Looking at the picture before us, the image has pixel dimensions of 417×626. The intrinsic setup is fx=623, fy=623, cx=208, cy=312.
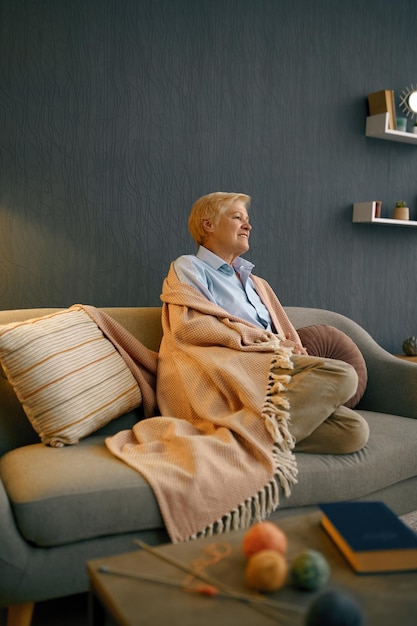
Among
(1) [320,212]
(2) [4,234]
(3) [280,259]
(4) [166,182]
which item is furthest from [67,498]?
(1) [320,212]

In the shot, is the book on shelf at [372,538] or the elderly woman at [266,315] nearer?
the book on shelf at [372,538]

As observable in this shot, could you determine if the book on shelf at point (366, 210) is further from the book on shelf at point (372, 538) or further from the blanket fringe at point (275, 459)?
the book on shelf at point (372, 538)

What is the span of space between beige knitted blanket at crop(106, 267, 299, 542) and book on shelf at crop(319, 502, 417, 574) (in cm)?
46

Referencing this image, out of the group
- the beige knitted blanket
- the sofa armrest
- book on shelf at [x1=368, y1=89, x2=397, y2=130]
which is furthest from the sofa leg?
book on shelf at [x1=368, y1=89, x2=397, y2=130]

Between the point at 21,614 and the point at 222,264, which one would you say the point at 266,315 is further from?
the point at 21,614

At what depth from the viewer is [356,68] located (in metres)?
3.39

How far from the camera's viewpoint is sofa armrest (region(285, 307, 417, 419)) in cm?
246

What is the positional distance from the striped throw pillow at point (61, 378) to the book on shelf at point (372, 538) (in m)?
0.89

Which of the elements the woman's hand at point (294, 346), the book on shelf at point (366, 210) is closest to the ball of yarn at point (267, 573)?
the woman's hand at point (294, 346)

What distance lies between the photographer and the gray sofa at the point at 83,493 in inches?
59.2

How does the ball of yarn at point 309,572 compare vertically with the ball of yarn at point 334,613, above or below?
below

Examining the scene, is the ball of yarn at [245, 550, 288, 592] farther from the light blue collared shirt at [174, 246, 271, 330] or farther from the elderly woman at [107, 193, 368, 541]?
the light blue collared shirt at [174, 246, 271, 330]

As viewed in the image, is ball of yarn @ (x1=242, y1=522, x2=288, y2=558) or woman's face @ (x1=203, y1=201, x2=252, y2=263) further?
woman's face @ (x1=203, y1=201, x2=252, y2=263)

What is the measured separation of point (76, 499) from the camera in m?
1.54
